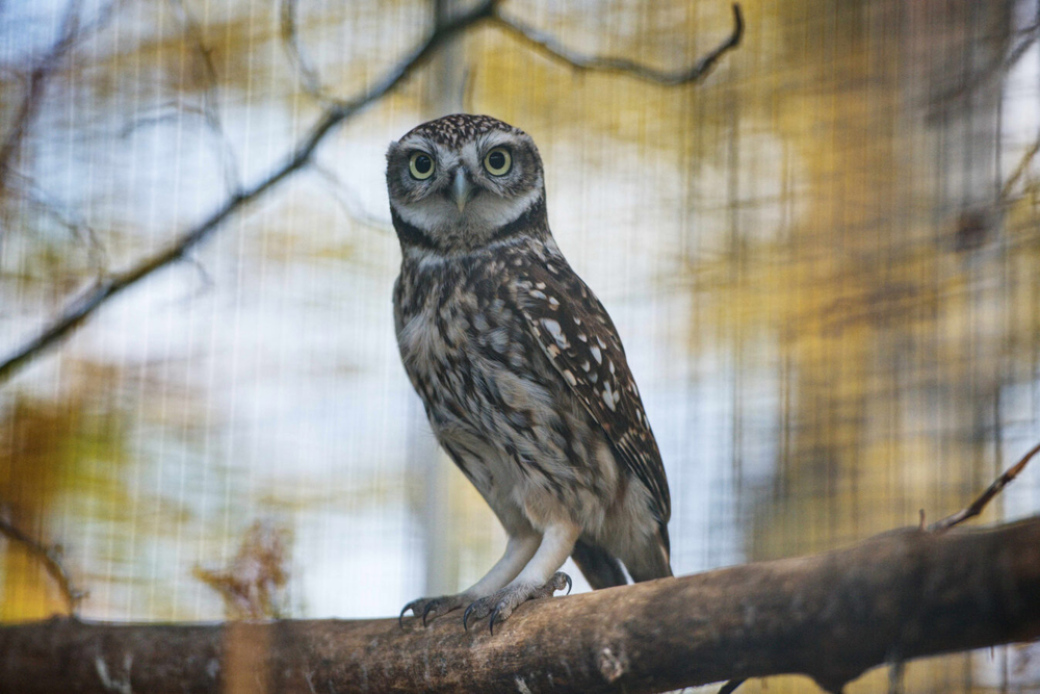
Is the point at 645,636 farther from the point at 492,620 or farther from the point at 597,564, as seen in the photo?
the point at 597,564

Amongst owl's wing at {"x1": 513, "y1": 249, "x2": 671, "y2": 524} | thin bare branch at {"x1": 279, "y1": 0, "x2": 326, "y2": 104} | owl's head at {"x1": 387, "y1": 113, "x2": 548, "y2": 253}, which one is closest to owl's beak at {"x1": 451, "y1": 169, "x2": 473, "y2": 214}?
owl's head at {"x1": 387, "y1": 113, "x2": 548, "y2": 253}

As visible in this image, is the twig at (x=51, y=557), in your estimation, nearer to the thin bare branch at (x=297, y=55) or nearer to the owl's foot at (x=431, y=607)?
the owl's foot at (x=431, y=607)

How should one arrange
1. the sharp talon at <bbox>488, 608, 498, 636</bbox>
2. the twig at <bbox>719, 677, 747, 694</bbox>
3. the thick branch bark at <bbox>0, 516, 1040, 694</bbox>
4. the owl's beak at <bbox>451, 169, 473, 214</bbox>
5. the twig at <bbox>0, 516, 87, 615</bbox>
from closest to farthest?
the thick branch bark at <bbox>0, 516, 1040, 694</bbox> → the twig at <bbox>719, 677, 747, 694</bbox> → the sharp talon at <bbox>488, 608, 498, 636</bbox> → the owl's beak at <bbox>451, 169, 473, 214</bbox> → the twig at <bbox>0, 516, 87, 615</bbox>

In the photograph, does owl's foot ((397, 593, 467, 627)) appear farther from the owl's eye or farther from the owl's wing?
the owl's eye

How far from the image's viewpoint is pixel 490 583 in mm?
1920

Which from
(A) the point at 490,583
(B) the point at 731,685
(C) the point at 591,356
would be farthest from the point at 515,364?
(B) the point at 731,685

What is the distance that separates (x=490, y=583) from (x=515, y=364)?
521 millimetres

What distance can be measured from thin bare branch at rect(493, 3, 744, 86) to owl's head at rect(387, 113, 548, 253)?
292 mm

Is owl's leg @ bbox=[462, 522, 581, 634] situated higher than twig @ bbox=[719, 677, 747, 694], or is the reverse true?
owl's leg @ bbox=[462, 522, 581, 634]

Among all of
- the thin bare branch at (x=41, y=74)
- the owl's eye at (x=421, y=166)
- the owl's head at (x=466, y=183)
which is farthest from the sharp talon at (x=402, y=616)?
the thin bare branch at (x=41, y=74)

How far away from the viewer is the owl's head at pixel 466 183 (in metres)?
1.92

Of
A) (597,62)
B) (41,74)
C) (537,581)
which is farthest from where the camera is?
(41,74)

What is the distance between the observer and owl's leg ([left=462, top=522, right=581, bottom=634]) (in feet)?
5.21

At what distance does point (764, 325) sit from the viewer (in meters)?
2.21
